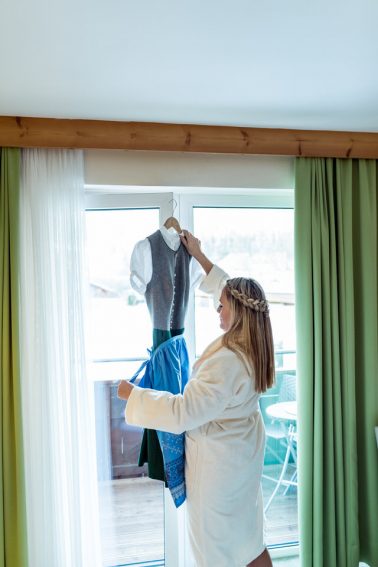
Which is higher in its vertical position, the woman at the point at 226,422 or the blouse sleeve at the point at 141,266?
the blouse sleeve at the point at 141,266

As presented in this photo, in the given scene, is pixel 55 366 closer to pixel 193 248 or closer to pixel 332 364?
pixel 193 248

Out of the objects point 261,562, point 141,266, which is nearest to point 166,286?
point 141,266

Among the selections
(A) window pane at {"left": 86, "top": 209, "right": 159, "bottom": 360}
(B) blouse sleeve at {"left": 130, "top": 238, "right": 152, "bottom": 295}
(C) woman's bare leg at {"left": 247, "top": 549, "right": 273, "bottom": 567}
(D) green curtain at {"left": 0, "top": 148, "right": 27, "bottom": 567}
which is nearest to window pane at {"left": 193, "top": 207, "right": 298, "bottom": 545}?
(A) window pane at {"left": 86, "top": 209, "right": 159, "bottom": 360}

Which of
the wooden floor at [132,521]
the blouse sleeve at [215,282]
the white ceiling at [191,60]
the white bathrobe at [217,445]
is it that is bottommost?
the wooden floor at [132,521]

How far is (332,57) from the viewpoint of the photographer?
5.14 feet

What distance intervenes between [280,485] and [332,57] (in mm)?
2173

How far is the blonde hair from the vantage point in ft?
5.72

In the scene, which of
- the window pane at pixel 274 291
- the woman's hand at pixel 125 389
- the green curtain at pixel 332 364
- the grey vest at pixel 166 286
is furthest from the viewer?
the window pane at pixel 274 291

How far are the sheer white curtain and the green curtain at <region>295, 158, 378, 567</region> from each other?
1.09m

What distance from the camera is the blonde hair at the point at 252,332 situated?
174 cm

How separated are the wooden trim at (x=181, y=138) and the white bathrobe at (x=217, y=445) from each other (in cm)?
99

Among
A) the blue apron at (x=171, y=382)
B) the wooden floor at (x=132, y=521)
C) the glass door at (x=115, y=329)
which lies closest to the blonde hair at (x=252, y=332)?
the blue apron at (x=171, y=382)

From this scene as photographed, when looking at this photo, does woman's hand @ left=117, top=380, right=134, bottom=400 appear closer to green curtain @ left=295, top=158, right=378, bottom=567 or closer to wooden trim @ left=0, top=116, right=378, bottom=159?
green curtain @ left=295, top=158, right=378, bottom=567

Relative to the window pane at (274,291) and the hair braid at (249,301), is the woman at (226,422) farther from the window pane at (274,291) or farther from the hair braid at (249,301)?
the window pane at (274,291)
